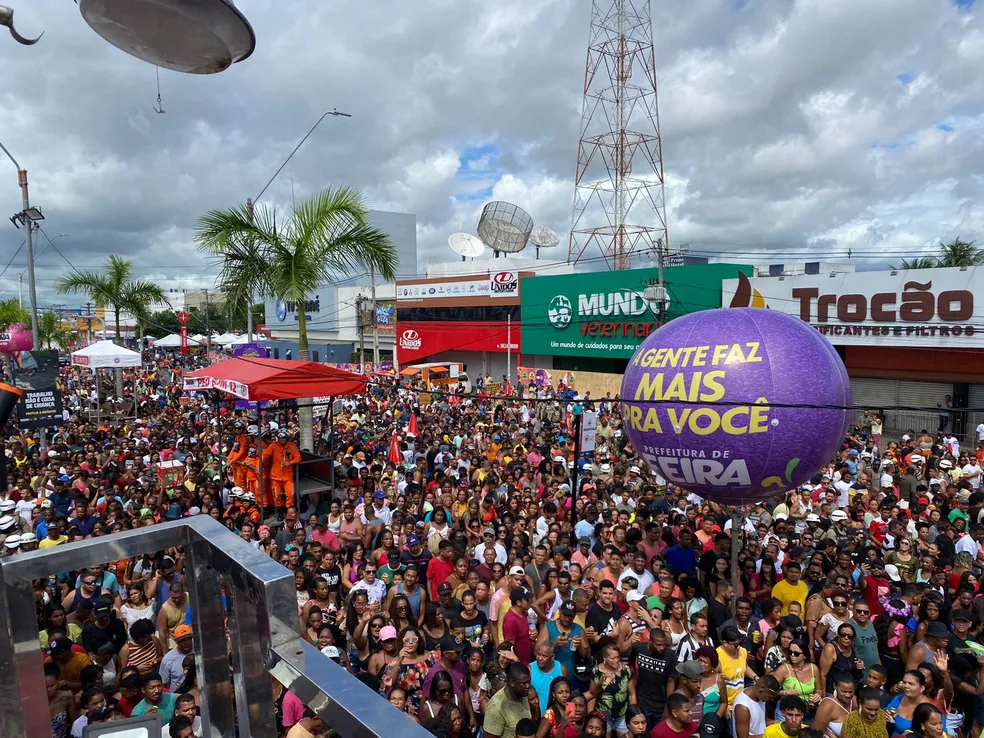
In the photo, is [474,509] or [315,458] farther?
[315,458]

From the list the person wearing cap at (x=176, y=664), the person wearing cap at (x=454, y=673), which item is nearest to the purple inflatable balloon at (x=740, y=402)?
the person wearing cap at (x=454, y=673)

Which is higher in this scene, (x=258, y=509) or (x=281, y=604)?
(x=281, y=604)

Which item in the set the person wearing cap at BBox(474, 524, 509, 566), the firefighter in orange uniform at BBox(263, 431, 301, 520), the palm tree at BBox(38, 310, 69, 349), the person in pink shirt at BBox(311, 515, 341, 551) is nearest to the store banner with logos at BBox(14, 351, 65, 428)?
the firefighter in orange uniform at BBox(263, 431, 301, 520)

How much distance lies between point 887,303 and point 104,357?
75.6 ft

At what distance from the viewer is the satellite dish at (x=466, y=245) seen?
144 ft

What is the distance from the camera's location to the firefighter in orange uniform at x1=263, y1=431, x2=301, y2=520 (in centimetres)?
1033

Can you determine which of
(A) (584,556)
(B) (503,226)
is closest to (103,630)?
(A) (584,556)

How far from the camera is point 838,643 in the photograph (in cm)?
543

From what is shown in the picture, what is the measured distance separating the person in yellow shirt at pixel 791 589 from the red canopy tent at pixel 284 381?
6.01 m

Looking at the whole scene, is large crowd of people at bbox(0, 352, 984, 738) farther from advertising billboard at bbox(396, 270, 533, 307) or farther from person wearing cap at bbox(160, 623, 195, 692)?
advertising billboard at bbox(396, 270, 533, 307)

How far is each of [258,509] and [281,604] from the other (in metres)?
9.43

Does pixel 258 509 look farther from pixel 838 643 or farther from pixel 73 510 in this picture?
pixel 838 643

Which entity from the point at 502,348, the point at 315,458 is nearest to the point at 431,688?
the point at 315,458

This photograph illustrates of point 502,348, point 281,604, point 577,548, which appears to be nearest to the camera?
point 281,604
